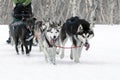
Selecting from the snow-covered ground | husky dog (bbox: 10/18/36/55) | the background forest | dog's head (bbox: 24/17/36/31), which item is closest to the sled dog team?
the snow-covered ground

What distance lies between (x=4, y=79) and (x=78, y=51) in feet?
7.54

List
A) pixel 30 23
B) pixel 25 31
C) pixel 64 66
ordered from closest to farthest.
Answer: pixel 64 66 < pixel 30 23 < pixel 25 31

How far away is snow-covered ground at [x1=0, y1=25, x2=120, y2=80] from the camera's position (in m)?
7.21

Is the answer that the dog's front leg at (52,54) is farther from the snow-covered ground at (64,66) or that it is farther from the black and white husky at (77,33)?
the black and white husky at (77,33)

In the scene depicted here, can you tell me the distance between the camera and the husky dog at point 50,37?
28.1 ft

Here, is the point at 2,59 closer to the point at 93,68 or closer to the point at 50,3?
the point at 93,68

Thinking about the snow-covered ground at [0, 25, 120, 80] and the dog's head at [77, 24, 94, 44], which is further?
the dog's head at [77, 24, 94, 44]

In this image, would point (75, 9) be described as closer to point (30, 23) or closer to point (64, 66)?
point (30, 23)

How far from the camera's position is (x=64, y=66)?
27.5 feet

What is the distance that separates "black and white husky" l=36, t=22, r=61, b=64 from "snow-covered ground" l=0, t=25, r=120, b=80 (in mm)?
195

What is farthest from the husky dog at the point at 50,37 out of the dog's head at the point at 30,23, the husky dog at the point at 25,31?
the husky dog at the point at 25,31

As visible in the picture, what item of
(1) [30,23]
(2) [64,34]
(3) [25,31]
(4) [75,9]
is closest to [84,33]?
(2) [64,34]

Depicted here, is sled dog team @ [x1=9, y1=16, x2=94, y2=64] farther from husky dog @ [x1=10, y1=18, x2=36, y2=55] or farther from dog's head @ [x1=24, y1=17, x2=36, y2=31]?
husky dog @ [x1=10, y1=18, x2=36, y2=55]

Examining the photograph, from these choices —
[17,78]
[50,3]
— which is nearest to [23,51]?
[17,78]
